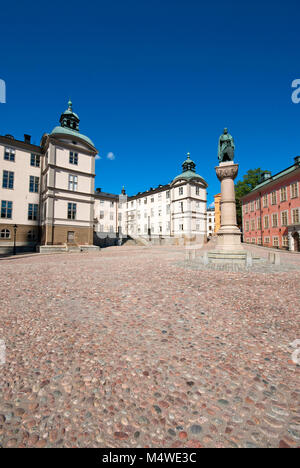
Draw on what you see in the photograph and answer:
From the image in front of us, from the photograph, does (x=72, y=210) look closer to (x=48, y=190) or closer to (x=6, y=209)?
(x=48, y=190)

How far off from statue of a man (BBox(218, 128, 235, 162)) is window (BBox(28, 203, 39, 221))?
26.6m

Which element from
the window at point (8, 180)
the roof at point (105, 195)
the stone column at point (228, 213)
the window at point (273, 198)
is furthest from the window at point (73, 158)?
the window at point (273, 198)

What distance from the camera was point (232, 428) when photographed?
1.85 metres

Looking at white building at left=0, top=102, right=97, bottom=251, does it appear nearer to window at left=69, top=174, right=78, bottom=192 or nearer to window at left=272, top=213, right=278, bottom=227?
window at left=69, top=174, right=78, bottom=192

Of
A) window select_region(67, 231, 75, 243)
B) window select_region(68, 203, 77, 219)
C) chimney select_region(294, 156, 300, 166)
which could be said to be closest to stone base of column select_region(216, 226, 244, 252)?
window select_region(67, 231, 75, 243)

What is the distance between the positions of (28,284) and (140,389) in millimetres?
6405

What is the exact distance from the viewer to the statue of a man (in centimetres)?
1299

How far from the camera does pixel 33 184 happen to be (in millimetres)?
28875

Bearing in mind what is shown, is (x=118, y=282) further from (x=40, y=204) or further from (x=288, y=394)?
(x=40, y=204)

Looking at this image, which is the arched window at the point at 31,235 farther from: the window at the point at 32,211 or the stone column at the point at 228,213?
the stone column at the point at 228,213

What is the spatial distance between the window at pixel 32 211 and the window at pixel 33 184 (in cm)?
212

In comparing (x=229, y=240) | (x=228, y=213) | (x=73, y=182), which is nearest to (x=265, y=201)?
(x=228, y=213)

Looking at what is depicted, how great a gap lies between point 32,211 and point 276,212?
120 feet
